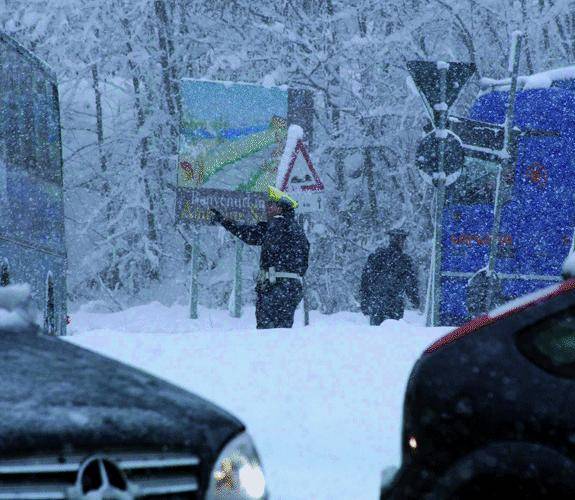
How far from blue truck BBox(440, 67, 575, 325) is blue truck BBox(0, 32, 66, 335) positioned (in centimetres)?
438

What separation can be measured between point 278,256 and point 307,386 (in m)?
4.12

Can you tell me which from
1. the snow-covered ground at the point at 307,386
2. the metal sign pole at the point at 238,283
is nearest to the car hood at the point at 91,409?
the snow-covered ground at the point at 307,386

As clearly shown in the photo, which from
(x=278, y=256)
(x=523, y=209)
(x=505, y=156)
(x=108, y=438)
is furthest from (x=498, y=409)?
(x=523, y=209)

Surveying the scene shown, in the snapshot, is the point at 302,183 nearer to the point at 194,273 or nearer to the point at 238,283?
the point at 194,273

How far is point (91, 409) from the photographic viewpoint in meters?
3.30

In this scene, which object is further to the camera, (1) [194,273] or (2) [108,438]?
(1) [194,273]

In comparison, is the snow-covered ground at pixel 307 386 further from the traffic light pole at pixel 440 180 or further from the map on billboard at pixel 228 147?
the map on billboard at pixel 228 147

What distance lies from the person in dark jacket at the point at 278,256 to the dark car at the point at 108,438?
817 cm

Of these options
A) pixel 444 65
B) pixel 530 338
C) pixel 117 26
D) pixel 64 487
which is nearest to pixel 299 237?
pixel 444 65

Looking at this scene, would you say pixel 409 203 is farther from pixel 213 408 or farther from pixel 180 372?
pixel 213 408

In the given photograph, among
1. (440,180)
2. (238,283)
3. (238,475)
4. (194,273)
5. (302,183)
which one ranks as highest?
(238,475)

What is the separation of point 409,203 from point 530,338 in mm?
19483

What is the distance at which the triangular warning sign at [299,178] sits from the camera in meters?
14.5

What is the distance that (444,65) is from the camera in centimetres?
1104
